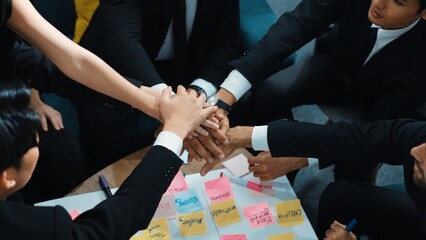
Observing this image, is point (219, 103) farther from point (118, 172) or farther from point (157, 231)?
point (157, 231)

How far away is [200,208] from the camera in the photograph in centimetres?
163

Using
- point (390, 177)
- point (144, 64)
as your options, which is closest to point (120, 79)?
point (144, 64)

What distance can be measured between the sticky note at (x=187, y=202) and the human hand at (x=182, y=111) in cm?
21

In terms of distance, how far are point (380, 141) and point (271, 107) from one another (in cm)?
70

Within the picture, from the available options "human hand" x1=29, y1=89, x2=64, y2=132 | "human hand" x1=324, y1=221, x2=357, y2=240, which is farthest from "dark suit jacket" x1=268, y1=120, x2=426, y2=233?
"human hand" x1=29, y1=89, x2=64, y2=132

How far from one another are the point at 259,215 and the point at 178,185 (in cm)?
27

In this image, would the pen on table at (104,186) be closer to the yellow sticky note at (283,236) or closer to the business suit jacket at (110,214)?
the business suit jacket at (110,214)

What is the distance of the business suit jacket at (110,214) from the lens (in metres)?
1.11

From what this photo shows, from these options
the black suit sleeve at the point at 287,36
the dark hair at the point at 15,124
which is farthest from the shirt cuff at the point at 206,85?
the dark hair at the point at 15,124

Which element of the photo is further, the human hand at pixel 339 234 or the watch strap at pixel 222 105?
the watch strap at pixel 222 105

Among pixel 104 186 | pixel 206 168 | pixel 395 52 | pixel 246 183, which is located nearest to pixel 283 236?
pixel 246 183

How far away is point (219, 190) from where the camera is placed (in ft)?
5.55

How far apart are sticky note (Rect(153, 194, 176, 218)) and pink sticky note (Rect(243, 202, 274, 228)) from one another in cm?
22

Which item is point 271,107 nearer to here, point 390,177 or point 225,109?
point 225,109
